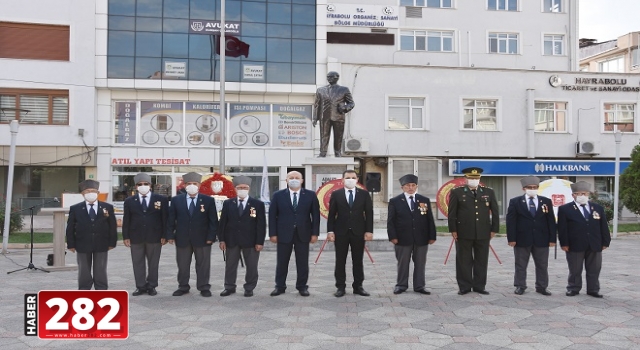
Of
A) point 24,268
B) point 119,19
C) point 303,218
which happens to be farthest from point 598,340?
point 119,19

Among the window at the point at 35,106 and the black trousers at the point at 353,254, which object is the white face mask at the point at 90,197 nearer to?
the black trousers at the point at 353,254

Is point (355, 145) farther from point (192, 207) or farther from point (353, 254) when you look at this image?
point (192, 207)

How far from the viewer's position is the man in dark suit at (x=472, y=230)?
8.64 m

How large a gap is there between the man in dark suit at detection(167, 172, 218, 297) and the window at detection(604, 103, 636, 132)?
25.5 meters

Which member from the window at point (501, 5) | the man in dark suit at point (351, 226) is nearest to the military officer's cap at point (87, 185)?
the man in dark suit at point (351, 226)

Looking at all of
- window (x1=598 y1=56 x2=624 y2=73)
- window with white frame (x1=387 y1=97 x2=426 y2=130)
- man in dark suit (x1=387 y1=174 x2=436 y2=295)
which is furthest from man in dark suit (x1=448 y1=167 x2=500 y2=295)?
window (x1=598 y1=56 x2=624 y2=73)

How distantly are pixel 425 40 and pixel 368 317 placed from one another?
27.6 meters

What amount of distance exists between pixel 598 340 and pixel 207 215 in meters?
5.55

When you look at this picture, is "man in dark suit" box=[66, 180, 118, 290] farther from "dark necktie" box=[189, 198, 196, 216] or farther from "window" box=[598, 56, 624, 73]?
"window" box=[598, 56, 624, 73]

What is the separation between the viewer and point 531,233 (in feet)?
28.8

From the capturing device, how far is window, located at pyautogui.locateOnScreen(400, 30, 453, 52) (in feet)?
106

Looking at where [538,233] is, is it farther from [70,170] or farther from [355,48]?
[355,48]

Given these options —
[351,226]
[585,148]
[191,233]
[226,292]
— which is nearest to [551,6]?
[585,148]

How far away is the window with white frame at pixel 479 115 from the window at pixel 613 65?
25986mm
